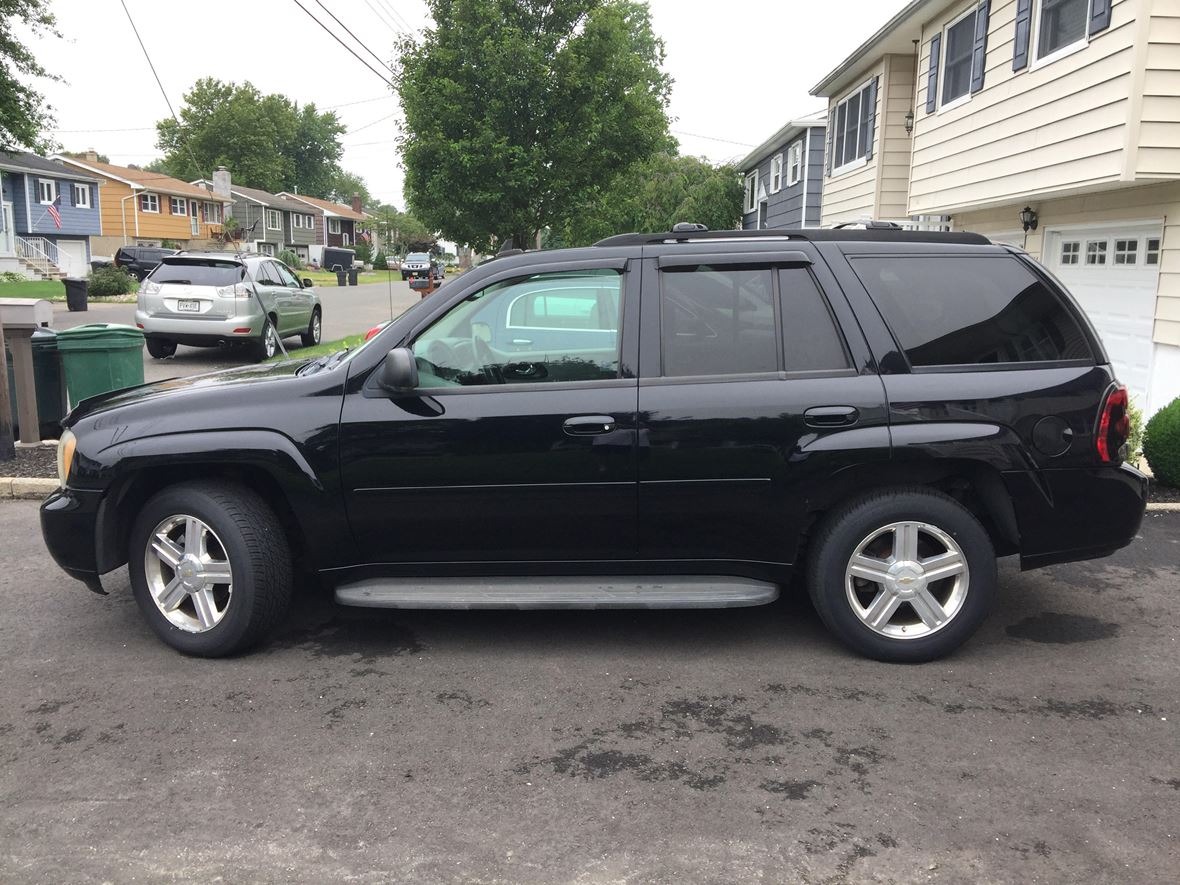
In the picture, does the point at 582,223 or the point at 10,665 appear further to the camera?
the point at 582,223

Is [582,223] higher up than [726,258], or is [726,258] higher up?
[582,223]

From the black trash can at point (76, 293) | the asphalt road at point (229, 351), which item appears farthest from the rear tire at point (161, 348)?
the black trash can at point (76, 293)

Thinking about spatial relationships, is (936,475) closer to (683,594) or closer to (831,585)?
(831,585)

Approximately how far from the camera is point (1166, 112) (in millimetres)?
8977

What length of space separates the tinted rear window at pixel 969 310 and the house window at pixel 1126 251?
23.1 feet

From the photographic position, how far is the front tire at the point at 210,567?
438cm

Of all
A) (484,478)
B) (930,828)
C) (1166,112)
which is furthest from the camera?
(1166,112)

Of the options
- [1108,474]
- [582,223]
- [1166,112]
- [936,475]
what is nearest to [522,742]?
[936,475]

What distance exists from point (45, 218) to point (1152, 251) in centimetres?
5016

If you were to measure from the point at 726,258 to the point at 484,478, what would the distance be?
1465 mm

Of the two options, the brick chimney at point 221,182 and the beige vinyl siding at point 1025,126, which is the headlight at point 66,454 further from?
the brick chimney at point 221,182

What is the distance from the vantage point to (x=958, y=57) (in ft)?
46.6

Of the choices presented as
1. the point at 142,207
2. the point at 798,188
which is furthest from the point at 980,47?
the point at 142,207

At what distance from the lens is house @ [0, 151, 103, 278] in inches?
1768
